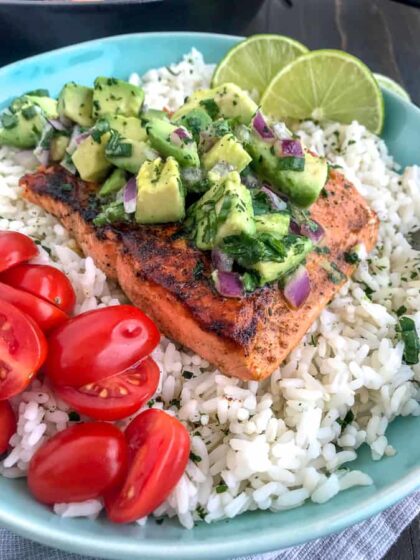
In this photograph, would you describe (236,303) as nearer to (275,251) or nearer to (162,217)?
(275,251)

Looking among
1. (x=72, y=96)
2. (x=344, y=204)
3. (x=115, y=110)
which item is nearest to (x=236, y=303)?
(x=344, y=204)

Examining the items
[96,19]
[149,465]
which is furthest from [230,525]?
[96,19]

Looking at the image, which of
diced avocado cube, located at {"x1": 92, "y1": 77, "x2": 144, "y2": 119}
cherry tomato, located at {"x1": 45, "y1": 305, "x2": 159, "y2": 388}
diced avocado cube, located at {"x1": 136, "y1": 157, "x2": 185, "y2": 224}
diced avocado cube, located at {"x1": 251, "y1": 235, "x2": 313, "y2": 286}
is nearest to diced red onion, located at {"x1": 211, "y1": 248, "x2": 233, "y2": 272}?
A: diced avocado cube, located at {"x1": 251, "y1": 235, "x2": 313, "y2": 286}

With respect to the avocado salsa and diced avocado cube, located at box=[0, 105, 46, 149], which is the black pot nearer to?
diced avocado cube, located at box=[0, 105, 46, 149]

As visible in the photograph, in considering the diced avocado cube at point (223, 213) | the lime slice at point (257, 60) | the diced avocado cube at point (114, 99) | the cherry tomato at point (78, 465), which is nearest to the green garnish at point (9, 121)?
the diced avocado cube at point (114, 99)

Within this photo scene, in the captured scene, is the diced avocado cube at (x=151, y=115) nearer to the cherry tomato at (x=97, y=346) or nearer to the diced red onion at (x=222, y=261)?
the diced red onion at (x=222, y=261)

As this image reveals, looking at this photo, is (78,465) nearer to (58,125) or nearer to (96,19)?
(58,125)
